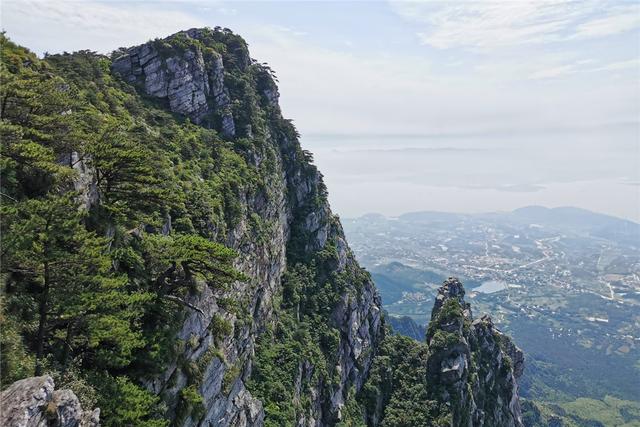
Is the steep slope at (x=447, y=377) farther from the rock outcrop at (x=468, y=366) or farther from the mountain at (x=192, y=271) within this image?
the mountain at (x=192, y=271)

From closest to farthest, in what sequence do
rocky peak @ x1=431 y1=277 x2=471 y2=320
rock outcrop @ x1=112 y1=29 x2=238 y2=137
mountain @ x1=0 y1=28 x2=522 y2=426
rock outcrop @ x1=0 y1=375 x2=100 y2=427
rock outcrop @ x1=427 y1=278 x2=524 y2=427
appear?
rock outcrop @ x1=0 y1=375 x2=100 y2=427, mountain @ x1=0 y1=28 x2=522 y2=426, rock outcrop @ x1=112 y1=29 x2=238 y2=137, rock outcrop @ x1=427 y1=278 x2=524 y2=427, rocky peak @ x1=431 y1=277 x2=471 y2=320

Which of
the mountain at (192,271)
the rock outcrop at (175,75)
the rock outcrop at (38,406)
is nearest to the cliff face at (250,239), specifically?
the rock outcrop at (175,75)

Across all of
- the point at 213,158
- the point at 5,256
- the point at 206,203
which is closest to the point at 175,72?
the point at 213,158

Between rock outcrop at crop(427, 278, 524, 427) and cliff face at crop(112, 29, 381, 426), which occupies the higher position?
cliff face at crop(112, 29, 381, 426)

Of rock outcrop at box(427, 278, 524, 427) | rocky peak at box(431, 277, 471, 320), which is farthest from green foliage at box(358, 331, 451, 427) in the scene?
rocky peak at box(431, 277, 471, 320)

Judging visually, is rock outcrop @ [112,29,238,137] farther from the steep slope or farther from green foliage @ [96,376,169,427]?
the steep slope

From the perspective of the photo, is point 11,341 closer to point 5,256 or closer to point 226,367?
point 5,256

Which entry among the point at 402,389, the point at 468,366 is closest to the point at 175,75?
the point at 402,389
